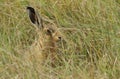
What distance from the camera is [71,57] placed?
3.89 m

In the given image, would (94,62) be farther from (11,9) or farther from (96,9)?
(11,9)

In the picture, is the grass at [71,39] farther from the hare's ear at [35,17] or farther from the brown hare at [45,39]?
the hare's ear at [35,17]

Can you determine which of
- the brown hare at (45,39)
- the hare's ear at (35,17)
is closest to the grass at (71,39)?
the brown hare at (45,39)

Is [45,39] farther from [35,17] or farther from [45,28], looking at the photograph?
[35,17]

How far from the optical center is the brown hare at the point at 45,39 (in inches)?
154

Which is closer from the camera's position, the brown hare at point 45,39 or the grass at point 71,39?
the grass at point 71,39

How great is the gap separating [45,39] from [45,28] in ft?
0.31

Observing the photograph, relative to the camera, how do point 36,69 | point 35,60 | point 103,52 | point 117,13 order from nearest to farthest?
point 36,69 → point 35,60 → point 103,52 → point 117,13

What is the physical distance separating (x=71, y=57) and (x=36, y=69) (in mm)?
545

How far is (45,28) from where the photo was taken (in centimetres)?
392

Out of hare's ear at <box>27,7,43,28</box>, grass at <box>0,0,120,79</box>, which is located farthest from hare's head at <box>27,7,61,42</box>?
grass at <box>0,0,120,79</box>

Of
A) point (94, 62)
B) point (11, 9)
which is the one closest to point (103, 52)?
point (94, 62)

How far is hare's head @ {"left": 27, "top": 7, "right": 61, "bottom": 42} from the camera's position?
3928 mm

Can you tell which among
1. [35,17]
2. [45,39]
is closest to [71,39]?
[45,39]
